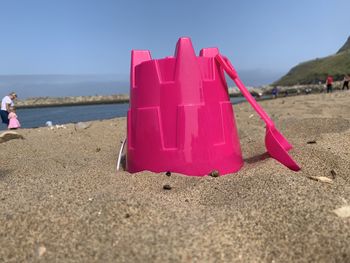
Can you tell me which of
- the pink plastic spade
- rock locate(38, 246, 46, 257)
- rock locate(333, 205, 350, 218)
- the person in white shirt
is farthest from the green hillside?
rock locate(38, 246, 46, 257)

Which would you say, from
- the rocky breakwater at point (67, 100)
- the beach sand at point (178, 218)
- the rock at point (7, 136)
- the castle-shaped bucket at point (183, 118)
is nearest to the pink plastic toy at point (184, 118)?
the castle-shaped bucket at point (183, 118)

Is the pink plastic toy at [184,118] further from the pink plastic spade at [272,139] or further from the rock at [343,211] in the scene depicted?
the rock at [343,211]

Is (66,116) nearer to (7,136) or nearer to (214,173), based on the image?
(7,136)

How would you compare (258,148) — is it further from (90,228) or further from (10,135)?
(10,135)

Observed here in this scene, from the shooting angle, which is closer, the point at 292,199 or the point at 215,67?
the point at 292,199

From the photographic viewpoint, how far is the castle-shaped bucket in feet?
7.30

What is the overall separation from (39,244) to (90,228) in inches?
7.3

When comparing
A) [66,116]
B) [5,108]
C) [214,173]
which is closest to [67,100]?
[66,116]

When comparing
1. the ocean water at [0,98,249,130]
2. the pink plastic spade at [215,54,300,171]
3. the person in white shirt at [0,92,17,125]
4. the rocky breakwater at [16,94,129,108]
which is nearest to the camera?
the pink plastic spade at [215,54,300,171]

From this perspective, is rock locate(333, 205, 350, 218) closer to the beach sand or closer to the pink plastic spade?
the beach sand

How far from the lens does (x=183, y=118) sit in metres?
2.22

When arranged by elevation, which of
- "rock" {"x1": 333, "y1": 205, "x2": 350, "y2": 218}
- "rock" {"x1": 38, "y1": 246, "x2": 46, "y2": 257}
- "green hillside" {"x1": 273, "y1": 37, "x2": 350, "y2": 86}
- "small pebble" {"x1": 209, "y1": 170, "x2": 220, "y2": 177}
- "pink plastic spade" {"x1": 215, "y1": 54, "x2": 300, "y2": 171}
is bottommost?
"rock" {"x1": 38, "y1": 246, "x2": 46, "y2": 257}

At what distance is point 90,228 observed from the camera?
142 centimetres

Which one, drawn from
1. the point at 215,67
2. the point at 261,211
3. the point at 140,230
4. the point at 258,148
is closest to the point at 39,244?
the point at 140,230
